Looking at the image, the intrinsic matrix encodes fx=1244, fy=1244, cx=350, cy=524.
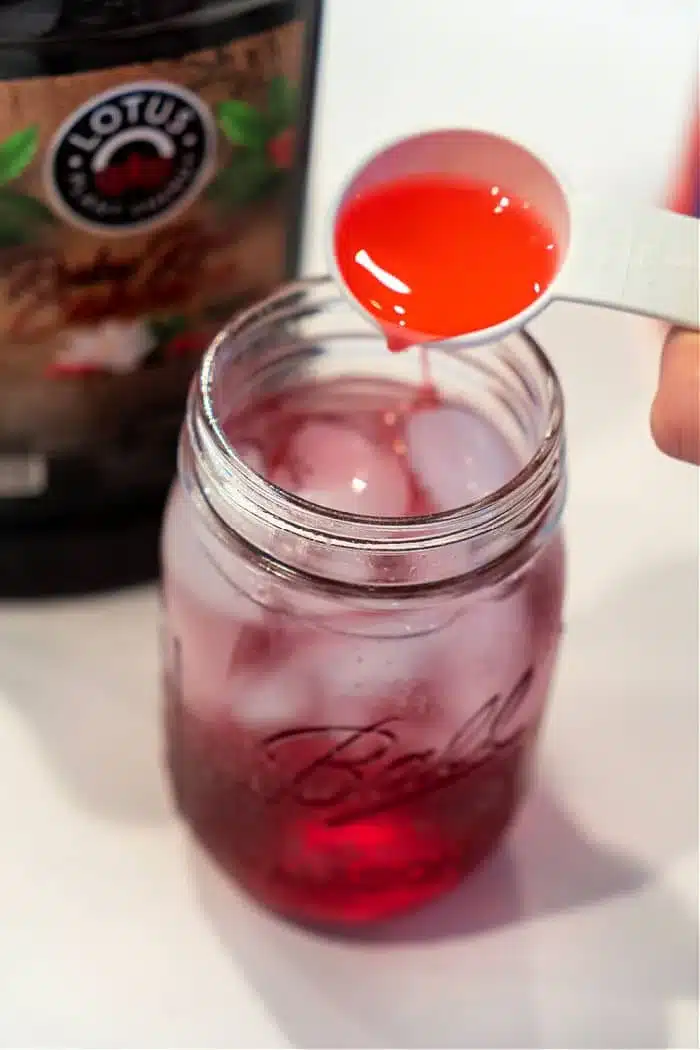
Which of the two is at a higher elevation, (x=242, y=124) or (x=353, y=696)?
(x=242, y=124)

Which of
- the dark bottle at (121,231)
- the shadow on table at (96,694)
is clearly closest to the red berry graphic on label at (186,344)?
the dark bottle at (121,231)

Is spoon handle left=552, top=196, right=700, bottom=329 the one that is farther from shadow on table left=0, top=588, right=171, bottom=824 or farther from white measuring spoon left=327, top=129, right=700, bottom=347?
shadow on table left=0, top=588, right=171, bottom=824

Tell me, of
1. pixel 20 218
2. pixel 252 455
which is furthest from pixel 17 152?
pixel 252 455

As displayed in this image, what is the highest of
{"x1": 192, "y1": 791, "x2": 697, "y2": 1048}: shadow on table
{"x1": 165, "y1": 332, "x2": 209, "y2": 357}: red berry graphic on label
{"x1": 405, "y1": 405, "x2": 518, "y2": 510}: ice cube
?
{"x1": 165, "y1": 332, "x2": 209, "y2": 357}: red berry graphic on label

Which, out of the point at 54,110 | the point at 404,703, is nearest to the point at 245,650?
the point at 404,703

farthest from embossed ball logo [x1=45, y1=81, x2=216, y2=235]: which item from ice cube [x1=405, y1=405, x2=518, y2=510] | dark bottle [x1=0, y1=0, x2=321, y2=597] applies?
ice cube [x1=405, y1=405, x2=518, y2=510]

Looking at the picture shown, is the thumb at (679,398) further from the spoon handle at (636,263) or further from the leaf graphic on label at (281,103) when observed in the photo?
the leaf graphic on label at (281,103)

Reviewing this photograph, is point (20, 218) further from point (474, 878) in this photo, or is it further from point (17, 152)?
point (474, 878)
